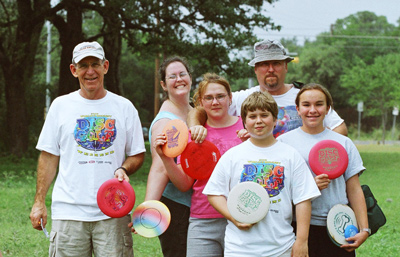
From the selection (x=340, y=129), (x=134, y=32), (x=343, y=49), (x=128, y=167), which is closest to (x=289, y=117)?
(x=340, y=129)

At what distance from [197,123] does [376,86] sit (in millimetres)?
43228

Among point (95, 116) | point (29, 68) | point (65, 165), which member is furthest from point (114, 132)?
point (29, 68)

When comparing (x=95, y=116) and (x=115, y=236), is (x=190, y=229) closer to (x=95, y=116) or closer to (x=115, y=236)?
(x=115, y=236)

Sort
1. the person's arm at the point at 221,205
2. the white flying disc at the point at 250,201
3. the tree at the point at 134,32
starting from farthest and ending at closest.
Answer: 1. the tree at the point at 134,32
2. the person's arm at the point at 221,205
3. the white flying disc at the point at 250,201

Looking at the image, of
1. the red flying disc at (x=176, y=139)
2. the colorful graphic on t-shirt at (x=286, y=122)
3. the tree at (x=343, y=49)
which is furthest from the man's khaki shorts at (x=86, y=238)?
the tree at (x=343, y=49)

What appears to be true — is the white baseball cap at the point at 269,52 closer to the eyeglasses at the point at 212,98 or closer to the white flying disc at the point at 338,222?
the eyeglasses at the point at 212,98

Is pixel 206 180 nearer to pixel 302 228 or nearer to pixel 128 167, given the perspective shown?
pixel 128 167

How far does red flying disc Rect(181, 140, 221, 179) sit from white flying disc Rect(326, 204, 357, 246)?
2.84 feet

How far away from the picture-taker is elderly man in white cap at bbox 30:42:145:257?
12.2 feet

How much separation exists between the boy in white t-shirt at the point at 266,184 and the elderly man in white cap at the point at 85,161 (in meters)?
0.74

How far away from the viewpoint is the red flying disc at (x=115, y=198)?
3.63 m

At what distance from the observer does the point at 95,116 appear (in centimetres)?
379

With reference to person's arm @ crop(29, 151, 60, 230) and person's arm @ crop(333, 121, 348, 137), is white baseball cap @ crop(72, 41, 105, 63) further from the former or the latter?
person's arm @ crop(333, 121, 348, 137)

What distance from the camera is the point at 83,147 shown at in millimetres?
3736
